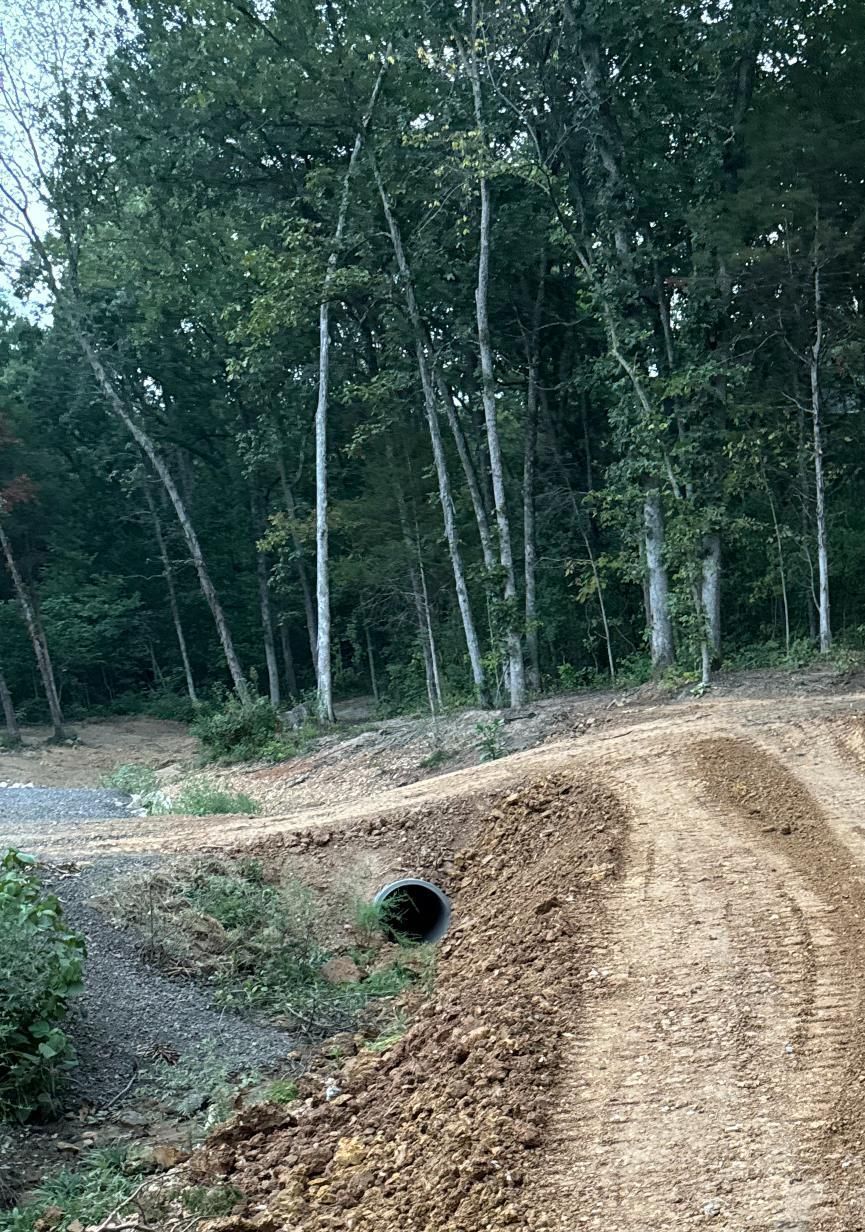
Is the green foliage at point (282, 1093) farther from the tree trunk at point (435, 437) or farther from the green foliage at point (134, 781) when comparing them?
the tree trunk at point (435, 437)

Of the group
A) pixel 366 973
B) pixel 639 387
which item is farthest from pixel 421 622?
pixel 366 973

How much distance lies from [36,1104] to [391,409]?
58.5ft

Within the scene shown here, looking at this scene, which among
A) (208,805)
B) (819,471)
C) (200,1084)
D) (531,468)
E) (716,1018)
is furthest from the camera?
(531,468)

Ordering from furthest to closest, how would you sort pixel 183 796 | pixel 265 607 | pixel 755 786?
pixel 265 607, pixel 183 796, pixel 755 786

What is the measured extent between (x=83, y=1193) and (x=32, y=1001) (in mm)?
1159

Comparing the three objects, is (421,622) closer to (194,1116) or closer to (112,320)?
(112,320)

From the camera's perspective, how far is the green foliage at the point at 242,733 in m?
19.1

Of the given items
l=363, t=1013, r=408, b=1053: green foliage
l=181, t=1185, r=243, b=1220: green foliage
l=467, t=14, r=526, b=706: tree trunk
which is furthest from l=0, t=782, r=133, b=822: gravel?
l=181, t=1185, r=243, b=1220: green foliage

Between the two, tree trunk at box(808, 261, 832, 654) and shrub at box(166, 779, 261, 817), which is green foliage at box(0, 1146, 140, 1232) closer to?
shrub at box(166, 779, 261, 817)

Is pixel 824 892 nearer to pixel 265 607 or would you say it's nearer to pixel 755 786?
pixel 755 786

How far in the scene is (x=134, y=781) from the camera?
18.0 meters

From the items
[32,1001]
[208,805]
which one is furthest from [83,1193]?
[208,805]

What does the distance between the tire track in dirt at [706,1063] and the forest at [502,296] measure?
29.0 ft

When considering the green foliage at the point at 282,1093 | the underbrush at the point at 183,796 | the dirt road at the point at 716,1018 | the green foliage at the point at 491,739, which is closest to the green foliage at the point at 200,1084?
the green foliage at the point at 282,1093
